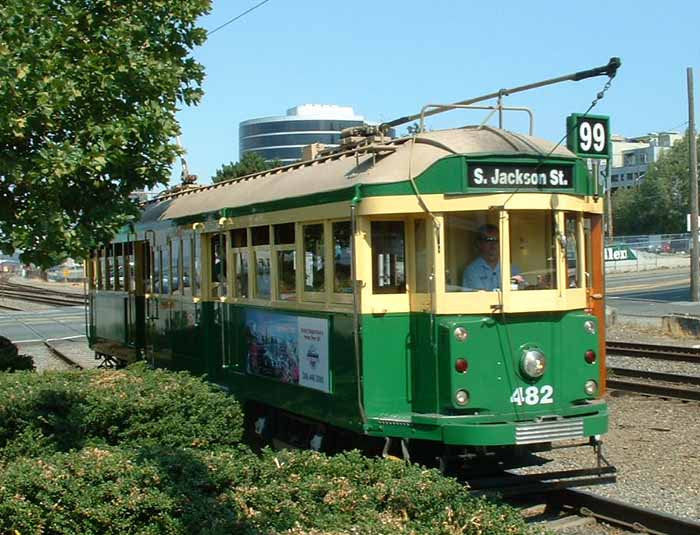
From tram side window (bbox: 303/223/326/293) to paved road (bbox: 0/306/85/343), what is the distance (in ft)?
69.0

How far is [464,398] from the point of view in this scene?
25.6 ft

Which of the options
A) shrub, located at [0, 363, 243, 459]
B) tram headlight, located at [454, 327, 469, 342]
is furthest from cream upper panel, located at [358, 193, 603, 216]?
shrub, located at [0, 363, 243, 459]

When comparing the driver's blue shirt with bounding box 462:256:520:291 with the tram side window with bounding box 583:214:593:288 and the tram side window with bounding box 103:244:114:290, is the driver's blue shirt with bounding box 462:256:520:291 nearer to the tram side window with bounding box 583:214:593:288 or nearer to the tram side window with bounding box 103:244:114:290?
the tram side window with bounding box 583:214:593:288

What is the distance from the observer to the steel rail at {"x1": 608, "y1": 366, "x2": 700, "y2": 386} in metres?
15.8

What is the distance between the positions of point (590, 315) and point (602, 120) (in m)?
1.87

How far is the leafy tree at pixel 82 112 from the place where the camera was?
9.95 m

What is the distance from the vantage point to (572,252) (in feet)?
27.8

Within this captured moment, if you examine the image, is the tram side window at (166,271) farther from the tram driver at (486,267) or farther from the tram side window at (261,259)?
the tram driver at (486,267)

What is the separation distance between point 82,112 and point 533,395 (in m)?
6.00

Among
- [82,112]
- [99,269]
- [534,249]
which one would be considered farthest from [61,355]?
[534,249]

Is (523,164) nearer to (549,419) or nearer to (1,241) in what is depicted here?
(549,419)

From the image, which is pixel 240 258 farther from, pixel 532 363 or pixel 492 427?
pixel 492 427

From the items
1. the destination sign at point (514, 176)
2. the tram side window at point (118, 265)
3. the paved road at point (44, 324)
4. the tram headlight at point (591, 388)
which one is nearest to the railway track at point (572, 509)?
the tram headlight at point (591, 388)

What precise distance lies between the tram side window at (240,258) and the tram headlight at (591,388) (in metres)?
3.81
